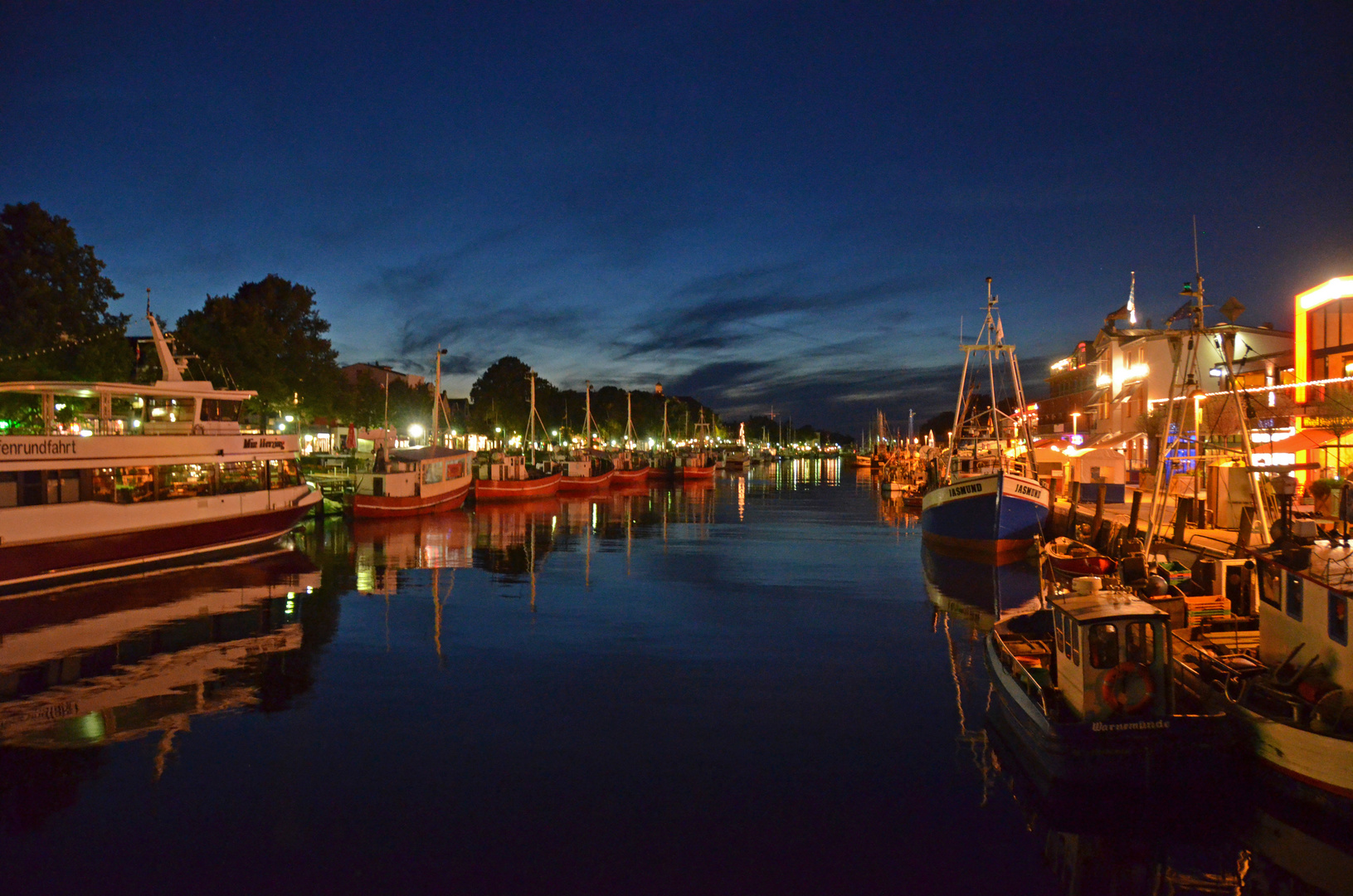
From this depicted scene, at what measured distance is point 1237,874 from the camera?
8.59 metres

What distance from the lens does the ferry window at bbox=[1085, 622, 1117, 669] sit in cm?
1030

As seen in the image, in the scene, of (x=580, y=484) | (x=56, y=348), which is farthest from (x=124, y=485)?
(x=580, y=484)

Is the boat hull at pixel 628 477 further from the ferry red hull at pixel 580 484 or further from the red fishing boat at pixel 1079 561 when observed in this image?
the red fishing boat at pixel 1079 561

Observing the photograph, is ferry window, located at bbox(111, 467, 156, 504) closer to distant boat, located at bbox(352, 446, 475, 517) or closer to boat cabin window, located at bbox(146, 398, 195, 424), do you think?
boat cabin window, located at bbox(146, 398, 195, 424)

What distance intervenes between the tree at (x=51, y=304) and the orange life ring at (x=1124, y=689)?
133 feet

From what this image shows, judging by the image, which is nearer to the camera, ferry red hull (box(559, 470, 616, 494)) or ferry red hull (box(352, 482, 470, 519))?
ferry red hull (box(352, 482, 470, 519))

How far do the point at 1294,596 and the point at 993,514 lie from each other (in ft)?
57.9

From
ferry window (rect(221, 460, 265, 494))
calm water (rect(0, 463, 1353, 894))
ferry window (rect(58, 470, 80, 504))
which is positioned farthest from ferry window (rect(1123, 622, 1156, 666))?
ferry window (rect(221, 460, 265, 494))

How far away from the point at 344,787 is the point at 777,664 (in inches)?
335

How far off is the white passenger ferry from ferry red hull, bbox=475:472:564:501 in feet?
74.8

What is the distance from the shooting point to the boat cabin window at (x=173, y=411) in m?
27.3

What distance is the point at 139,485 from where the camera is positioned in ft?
81.8

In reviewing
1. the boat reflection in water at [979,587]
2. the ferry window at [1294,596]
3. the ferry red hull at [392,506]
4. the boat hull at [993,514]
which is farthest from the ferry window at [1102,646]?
the ferry red hull at [392,506]

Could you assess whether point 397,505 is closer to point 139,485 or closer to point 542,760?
point 139,485
